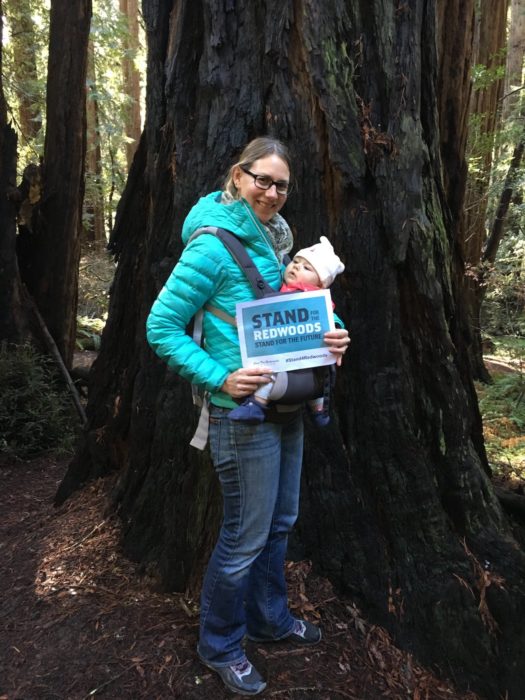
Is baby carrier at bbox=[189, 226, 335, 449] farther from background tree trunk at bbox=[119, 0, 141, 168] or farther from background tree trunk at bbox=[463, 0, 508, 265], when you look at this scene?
background tree trunk at bbox=[119, 0, 141, 168]

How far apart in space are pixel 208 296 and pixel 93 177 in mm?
15378

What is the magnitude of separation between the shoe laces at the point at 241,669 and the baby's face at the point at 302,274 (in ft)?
5.50

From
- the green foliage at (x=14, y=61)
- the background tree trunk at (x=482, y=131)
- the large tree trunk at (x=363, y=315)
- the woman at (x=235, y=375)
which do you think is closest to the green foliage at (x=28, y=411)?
the large tree trunk at (x=363, y=315)

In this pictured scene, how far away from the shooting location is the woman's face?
2057 mm

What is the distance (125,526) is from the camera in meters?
3.28

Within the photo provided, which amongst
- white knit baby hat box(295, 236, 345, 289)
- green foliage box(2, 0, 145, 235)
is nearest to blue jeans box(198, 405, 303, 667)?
white knit baby hat box(295, 236, 345, 289)

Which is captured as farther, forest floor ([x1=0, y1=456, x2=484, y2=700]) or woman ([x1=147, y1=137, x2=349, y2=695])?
forest floor ([x1=0, y1=456, x2=484, y2=700])

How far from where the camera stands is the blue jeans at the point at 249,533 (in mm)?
2109

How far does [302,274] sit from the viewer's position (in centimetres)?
211

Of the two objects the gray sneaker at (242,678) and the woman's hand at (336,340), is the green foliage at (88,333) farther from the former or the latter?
the woman's hand at (336,340)

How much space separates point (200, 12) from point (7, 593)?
336 centimetres

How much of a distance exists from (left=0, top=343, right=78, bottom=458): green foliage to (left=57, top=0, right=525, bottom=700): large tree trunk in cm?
340

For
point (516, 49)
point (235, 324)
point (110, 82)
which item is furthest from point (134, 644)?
point (110, 82)

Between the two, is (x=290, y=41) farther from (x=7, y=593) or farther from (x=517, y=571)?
(x=7, y=593)
